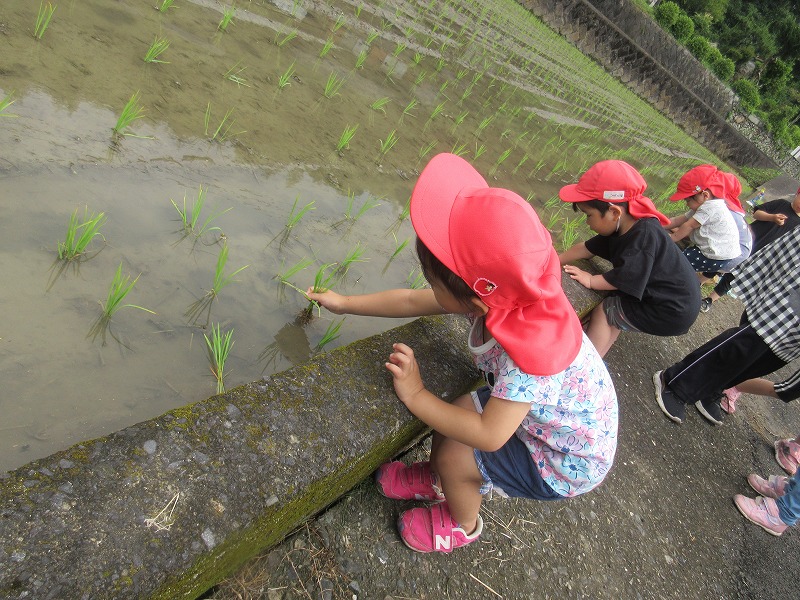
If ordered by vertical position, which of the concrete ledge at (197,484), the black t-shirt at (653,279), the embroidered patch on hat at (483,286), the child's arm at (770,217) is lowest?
the concrete ledge at (197,484)

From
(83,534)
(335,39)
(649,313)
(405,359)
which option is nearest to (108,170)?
(405,359)

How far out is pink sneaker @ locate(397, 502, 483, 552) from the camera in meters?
1.50

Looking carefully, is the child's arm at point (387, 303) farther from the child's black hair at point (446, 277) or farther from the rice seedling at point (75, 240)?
the rice seedling at point (75, 240)

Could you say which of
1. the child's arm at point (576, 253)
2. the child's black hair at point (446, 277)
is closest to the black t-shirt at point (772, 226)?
the child's arm at point (576, 253)

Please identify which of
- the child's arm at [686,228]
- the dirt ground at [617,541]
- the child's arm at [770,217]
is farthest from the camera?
the child's arm at [770,217]

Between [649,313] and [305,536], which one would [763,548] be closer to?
[649,313]

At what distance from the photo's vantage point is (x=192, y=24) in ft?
9.78

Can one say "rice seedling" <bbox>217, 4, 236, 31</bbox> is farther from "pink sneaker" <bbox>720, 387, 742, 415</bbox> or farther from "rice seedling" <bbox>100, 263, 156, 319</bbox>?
"pink sneaker" <bbox>720, 387, 742, 415</bbox>

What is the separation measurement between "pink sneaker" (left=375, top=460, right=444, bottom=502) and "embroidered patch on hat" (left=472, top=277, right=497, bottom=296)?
728 mm

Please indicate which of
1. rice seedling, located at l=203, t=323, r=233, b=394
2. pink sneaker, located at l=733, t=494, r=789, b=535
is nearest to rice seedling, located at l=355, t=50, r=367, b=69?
rice seedling, located at l=203, t=323, r=233, b=394

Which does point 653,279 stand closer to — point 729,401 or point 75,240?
A: point 729,401

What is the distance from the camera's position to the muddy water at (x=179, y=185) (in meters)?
1.43

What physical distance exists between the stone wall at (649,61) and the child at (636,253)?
10.4m

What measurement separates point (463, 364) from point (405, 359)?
33 centimetres
